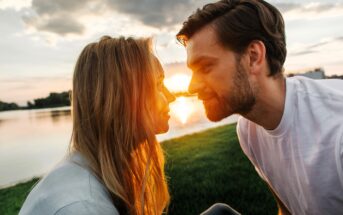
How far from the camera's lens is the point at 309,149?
2361 millimetres

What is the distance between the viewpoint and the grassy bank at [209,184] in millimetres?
5172

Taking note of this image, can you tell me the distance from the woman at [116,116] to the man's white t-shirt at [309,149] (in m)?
0.92

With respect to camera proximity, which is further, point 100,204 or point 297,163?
point 297,163

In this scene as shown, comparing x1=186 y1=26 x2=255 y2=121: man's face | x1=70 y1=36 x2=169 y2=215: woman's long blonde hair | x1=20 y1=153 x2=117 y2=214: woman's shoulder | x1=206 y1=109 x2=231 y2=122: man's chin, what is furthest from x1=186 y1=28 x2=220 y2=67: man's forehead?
x1=20 y1=153 x2=117 y2=214: woman's shoulder

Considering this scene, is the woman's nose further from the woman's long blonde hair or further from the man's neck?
the man's neck

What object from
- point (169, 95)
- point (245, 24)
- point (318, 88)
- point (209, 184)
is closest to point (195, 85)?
point (169, 95)

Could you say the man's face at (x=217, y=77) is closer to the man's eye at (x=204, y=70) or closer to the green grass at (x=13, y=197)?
the man's eye at (x=204, y=70)

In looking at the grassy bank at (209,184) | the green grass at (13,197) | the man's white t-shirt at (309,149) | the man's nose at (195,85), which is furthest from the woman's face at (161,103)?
the green grass at (13,197)

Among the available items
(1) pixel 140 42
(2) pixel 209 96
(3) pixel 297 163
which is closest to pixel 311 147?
(3) pixel 297 163

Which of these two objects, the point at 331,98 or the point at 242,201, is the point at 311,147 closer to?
the point at 331,98

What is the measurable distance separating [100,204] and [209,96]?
1.72 m

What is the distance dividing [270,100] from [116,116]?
1230 millimetres

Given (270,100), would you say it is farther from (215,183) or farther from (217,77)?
(215,183)

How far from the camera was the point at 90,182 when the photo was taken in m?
1.83
